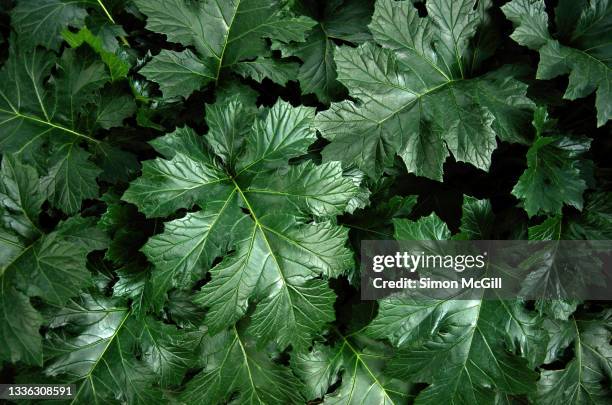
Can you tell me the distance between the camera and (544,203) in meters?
1.53

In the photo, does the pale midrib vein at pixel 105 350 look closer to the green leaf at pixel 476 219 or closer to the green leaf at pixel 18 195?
the green leaf at pixel 18 195

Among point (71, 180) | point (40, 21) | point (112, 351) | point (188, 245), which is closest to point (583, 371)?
point (188, 245)

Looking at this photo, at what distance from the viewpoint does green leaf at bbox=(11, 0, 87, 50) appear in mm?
1706

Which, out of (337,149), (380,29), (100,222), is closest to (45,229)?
(100,222)

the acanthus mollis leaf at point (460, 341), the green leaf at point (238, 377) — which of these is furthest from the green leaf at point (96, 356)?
the acanthus mollis leaf at point (460, 341)

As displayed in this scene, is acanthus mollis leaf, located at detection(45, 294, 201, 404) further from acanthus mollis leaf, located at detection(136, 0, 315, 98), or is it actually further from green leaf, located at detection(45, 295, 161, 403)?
acanthus mollis leaf, located at detection(136, 0, 315, 98)

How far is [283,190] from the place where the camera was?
1515 mm

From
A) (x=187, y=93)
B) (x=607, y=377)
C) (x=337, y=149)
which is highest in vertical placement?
(x=187, y=93)

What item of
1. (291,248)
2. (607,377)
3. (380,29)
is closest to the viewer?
(291,248)

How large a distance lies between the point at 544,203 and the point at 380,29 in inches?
26.1

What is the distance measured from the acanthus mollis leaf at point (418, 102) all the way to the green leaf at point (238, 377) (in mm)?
669

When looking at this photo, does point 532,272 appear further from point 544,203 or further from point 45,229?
point 45,229

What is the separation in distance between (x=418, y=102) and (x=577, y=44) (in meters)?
0.49

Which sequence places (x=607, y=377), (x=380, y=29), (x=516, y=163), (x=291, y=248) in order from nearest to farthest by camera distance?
(x=291, y=248)
(x=380, y=29)
(x=607, y=377)
(x=516, y=163)
